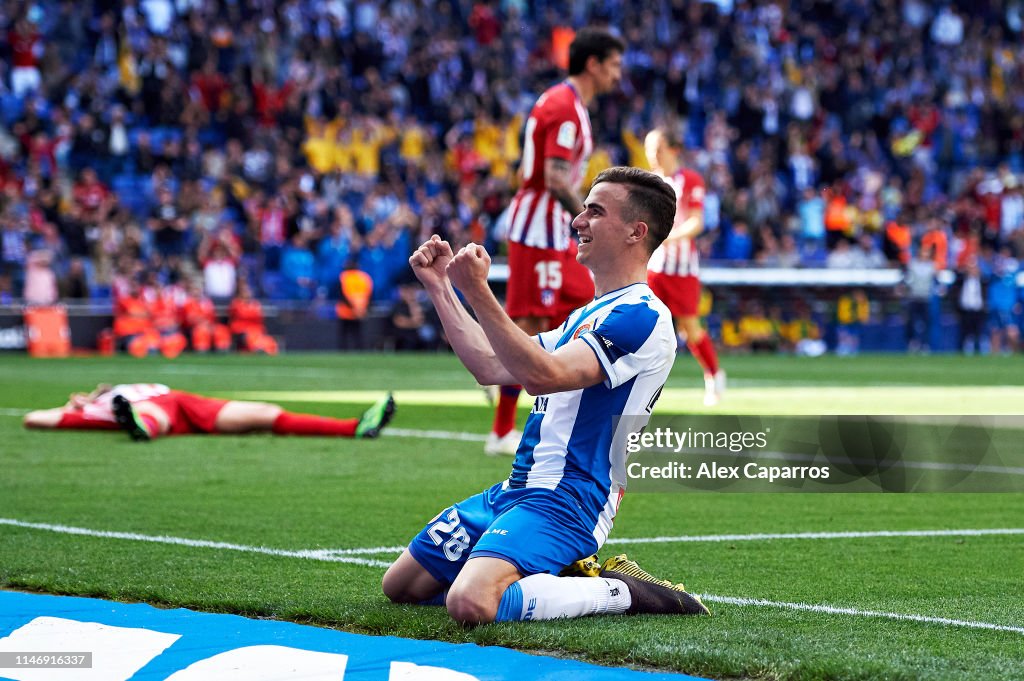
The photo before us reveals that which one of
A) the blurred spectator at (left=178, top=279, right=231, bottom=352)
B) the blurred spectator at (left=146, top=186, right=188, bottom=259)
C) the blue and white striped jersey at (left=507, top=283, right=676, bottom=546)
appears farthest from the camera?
the blurred spectator at (left=146, top=186, right=188, bottom=259)

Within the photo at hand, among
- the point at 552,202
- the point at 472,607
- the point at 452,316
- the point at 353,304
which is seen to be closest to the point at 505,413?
the point at 552,202

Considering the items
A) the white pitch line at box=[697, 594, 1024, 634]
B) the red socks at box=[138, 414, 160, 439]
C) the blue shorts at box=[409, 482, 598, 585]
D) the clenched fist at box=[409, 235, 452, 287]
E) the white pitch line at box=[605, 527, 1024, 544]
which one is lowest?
the red socks at box=[138, 414, 160, 439]

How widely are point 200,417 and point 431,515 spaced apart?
409cm

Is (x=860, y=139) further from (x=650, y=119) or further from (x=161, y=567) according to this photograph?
(x=161, y=567)

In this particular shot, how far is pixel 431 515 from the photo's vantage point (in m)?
7.37

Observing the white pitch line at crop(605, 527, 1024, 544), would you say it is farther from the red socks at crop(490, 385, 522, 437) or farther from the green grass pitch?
the red socks at crop(490, 385, 522, 437)

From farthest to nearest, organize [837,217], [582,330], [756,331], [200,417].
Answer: [837,217] < [756,331] < [200,417] < [582,330]

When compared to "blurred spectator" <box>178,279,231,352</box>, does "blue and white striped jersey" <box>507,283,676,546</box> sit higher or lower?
higher

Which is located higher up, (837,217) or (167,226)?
(167,226)

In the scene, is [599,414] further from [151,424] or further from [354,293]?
[354,293]

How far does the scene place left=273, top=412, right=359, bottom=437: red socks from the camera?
11.1 meters

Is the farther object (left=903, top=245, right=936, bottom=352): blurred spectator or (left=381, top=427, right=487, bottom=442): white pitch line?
(left=903, top=245, right=936, bottom=352): blurred spectator

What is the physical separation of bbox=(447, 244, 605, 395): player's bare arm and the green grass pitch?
2.35 feet

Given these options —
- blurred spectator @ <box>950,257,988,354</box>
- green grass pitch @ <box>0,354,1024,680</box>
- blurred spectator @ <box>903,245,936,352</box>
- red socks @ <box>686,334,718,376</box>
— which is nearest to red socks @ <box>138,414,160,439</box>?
green grass pitch @ <box>0,354,1024,680</box>
